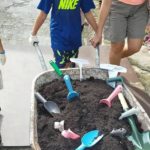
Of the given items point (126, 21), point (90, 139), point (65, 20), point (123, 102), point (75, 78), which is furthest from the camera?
point (126, 21)

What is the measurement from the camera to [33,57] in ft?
15.0

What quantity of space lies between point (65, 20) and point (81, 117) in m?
1.16

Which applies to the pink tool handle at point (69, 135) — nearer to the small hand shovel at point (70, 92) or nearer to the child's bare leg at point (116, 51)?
the small hand shovel at point (70, 92)

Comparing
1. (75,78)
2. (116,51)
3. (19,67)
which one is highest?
(75,78)

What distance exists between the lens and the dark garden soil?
208 cm

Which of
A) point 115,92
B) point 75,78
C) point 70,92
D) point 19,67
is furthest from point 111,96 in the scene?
point 19,67

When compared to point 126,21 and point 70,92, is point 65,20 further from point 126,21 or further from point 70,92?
point 70,92

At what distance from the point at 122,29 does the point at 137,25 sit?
0.15 m

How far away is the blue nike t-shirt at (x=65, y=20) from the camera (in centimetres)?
318

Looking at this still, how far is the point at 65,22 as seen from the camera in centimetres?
A: 323

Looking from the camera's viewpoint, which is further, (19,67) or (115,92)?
(19,67)

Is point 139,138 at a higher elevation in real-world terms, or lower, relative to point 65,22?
lower

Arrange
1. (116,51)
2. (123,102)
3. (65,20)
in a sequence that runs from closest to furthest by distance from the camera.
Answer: (123,102) < (65,20) < (116,51)

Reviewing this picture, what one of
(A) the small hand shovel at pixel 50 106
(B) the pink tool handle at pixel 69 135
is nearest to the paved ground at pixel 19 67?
(A) the small hand shovel at pixel 50 106
